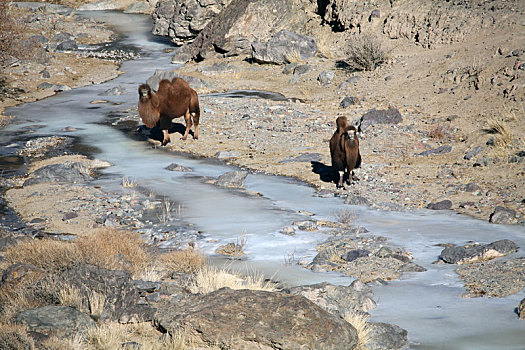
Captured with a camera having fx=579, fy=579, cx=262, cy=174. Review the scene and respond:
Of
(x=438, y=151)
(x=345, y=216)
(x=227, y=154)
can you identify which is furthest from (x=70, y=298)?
(x=438, y=151)

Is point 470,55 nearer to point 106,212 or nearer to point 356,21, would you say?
point 356,21

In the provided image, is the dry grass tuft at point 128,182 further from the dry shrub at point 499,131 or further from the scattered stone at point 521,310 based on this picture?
the scattered stone at point 521,310

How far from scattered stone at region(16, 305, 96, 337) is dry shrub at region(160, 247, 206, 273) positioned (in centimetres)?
212

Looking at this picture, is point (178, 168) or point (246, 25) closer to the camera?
point (178, 168)

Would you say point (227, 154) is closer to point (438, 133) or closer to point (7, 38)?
point (438, 133)

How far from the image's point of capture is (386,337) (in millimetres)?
5672

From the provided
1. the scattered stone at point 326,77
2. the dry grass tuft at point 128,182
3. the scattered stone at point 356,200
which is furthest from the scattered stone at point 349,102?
the dry grass tuft at point 128,182

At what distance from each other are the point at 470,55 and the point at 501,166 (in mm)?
8293

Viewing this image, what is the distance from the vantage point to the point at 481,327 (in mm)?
5957

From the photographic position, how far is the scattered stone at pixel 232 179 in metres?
13.4

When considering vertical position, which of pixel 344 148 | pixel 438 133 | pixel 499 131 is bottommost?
pixel 438 133

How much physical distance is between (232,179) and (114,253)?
5816 mm

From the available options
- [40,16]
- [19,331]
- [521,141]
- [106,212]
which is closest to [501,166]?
[521,141]

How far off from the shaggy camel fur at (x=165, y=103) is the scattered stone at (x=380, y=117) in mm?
5082
